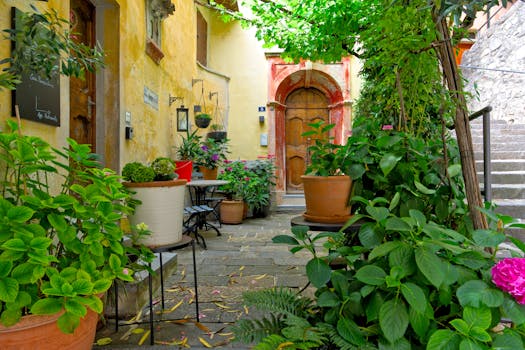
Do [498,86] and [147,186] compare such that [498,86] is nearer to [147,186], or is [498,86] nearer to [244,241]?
[244,241]

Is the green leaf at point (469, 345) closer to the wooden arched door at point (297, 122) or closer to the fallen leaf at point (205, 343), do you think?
the fallen leaf at point (205, 343)

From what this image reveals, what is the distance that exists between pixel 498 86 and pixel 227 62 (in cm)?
523

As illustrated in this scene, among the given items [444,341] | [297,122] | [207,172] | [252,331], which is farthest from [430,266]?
[297,122]

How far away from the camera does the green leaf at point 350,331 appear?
116cm

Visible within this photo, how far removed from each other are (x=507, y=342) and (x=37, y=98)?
2242 millimetres

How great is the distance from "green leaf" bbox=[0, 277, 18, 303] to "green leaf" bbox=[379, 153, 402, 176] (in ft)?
4.32

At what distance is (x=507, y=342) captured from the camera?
3.42 ft

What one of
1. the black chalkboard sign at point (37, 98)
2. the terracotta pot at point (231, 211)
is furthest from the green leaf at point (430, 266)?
the terracotta pot at point (231, 211)

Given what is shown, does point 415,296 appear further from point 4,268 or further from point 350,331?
point 4,268

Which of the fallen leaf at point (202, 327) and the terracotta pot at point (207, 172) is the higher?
the terracotta pot at point (207, 172)

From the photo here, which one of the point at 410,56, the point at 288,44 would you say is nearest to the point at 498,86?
the point at 288,44

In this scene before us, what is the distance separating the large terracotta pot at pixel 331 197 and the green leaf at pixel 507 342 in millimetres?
711

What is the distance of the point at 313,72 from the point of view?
7.67 meters

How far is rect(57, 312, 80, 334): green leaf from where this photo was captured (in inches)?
40.4
